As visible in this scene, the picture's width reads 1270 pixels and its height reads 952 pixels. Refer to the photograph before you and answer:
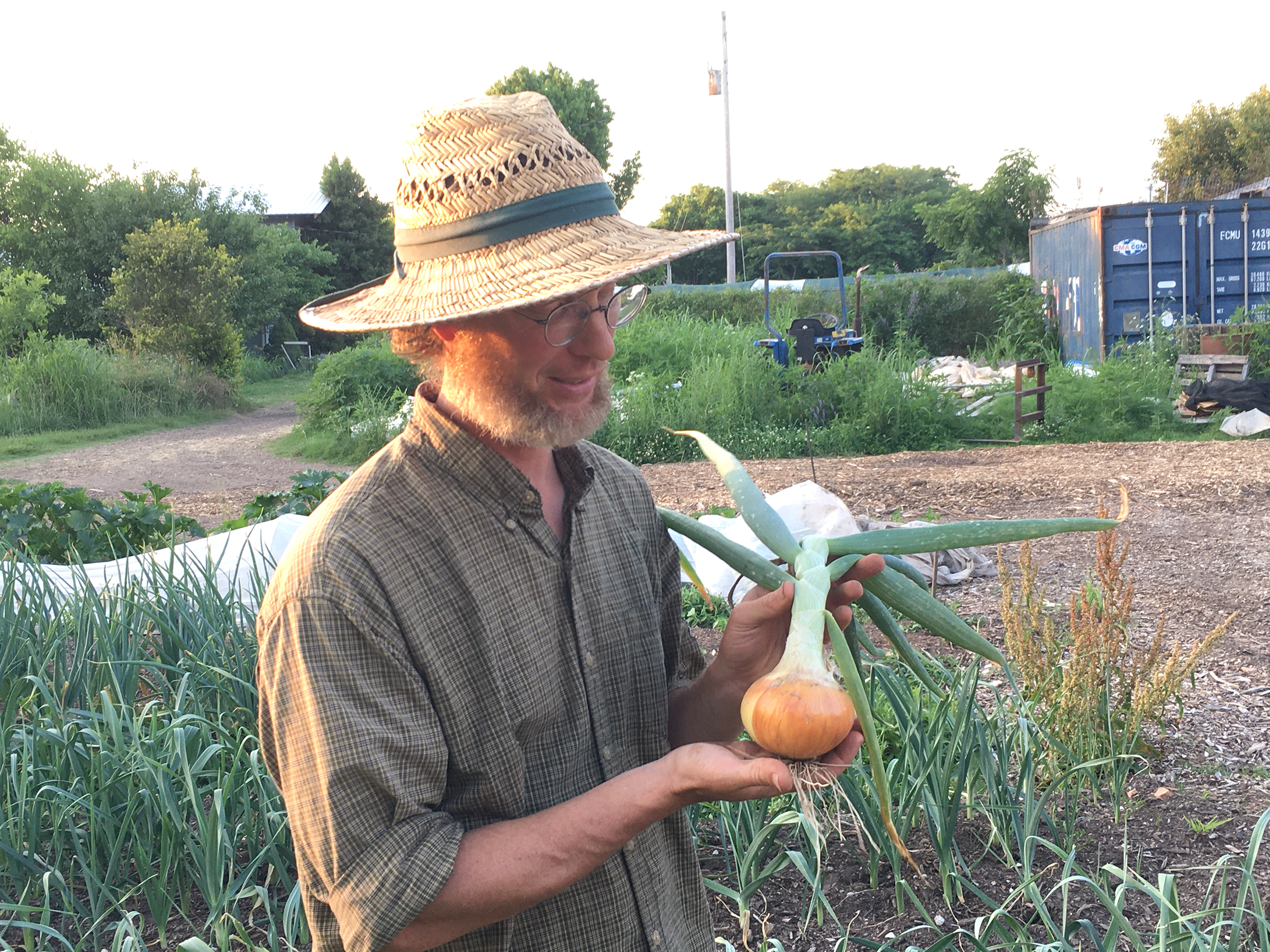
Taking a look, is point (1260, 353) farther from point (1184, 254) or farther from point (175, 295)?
point (175, 295)

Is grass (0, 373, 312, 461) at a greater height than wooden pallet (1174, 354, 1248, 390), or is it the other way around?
wooden pallet (1174, 354, 1248, 390)

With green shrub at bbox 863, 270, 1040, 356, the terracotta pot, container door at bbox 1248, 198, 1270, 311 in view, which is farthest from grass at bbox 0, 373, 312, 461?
container door at bbox 1248, 198, 1270, 311

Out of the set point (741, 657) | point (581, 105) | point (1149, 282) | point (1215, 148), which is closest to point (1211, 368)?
point (1149, 282)

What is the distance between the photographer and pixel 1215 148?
132 ft

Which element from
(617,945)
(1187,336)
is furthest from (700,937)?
(1187,336)

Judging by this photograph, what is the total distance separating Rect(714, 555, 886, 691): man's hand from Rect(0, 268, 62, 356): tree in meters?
18.7

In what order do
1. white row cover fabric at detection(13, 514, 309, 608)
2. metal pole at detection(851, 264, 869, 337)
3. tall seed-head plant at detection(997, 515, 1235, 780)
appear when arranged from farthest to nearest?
metal pole at detection(851, 264, 869, 337)
white row cover fabric at detection(13, 514, 309, 608)
tall seed-head plant at detection(997, 515, 1235, 780)

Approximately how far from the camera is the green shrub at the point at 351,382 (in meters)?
13.8

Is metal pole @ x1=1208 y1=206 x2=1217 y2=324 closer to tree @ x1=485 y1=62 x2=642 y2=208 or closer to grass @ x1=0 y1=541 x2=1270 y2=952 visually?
grass @ x1=0 y1=541 x2=1270 y2=952

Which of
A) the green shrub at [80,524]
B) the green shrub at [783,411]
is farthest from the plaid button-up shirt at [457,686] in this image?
the green shrub at [783,411]

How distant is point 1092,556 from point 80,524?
17.5ft

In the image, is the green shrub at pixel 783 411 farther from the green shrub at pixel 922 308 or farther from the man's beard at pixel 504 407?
the man's beard at pixel 504 407

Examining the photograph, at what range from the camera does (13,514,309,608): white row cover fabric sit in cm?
329

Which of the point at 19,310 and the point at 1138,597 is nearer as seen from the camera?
the point at 1138,597
